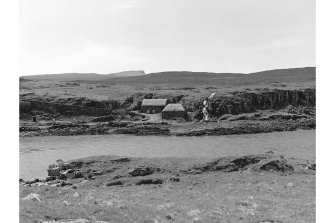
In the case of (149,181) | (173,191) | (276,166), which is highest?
(276,166)

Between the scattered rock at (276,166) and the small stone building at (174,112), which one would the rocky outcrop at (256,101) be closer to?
the small stone building at (174,112)

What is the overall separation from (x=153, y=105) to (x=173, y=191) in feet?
271

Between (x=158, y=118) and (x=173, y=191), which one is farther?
(x=158, y=118)

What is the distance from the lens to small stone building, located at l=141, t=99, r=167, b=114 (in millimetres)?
109931

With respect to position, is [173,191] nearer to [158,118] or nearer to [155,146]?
[155,146]

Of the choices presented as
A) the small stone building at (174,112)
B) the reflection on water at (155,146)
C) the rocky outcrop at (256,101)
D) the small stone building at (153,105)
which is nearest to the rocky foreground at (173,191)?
the reflection on water at (155,146)

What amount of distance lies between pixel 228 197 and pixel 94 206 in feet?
30.3

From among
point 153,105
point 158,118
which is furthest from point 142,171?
point 153,105

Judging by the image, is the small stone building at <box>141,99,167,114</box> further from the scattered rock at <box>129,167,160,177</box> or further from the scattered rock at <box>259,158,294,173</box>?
the scattered rock at <box>259,158,294,173</box>

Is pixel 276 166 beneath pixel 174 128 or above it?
beneath

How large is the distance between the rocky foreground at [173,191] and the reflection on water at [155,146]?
42.3 ft

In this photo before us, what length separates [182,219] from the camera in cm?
1908

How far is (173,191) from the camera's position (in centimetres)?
2828
